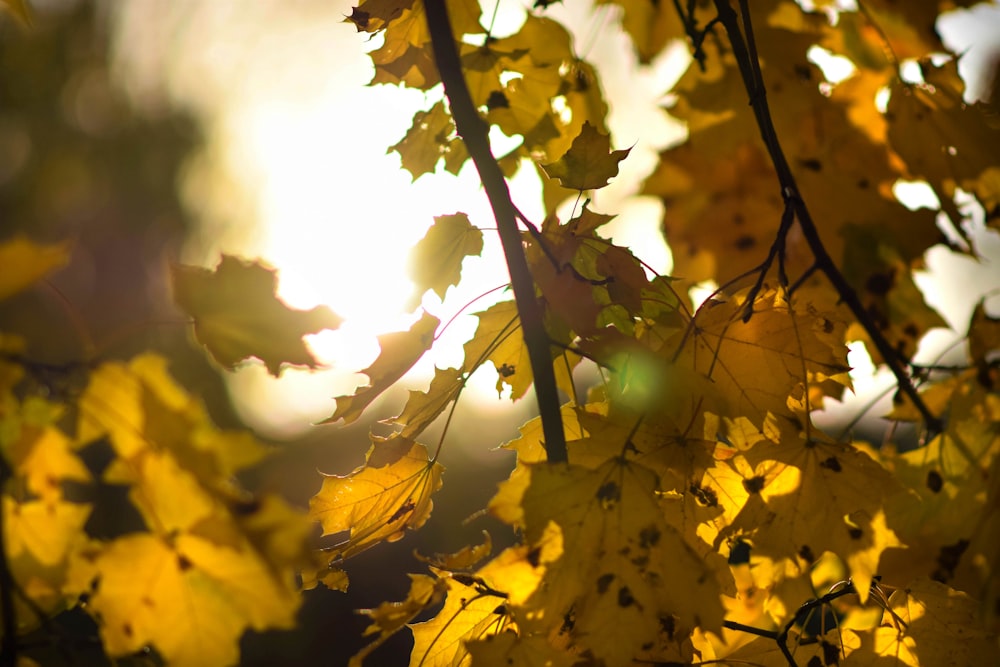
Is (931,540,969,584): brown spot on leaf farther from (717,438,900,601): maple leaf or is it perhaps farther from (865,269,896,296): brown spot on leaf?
(865,269,896,296): brown spot on leaf

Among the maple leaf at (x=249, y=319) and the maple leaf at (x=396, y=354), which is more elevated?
the maple leaf at (x=249, y=319)

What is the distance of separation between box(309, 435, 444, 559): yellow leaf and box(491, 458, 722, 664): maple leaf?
0.80 ft

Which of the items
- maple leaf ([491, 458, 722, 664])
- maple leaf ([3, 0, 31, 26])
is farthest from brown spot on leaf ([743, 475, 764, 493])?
maple leaf ([3, 0, 31, 26])

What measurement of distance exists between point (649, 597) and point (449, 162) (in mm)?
597

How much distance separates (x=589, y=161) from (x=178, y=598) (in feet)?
1.82

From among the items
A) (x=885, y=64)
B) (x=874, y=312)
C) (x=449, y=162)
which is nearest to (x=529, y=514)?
(x=449, y=162)

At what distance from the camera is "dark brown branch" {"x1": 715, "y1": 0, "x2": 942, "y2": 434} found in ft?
2.94

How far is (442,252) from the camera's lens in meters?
0.89

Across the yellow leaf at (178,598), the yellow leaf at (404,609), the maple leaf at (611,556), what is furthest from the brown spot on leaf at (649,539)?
the yellow leaf at (178,598)

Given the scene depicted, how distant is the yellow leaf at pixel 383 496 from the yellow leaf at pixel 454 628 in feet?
0.31

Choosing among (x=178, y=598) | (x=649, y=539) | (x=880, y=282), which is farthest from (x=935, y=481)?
(x=178, y=598)

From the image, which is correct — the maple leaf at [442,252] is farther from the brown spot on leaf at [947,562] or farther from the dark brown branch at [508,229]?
the brown spot on leaf at [947,562]

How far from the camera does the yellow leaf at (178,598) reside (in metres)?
0.52

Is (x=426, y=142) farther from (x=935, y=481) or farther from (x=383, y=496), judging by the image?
(x=935, y=481)
